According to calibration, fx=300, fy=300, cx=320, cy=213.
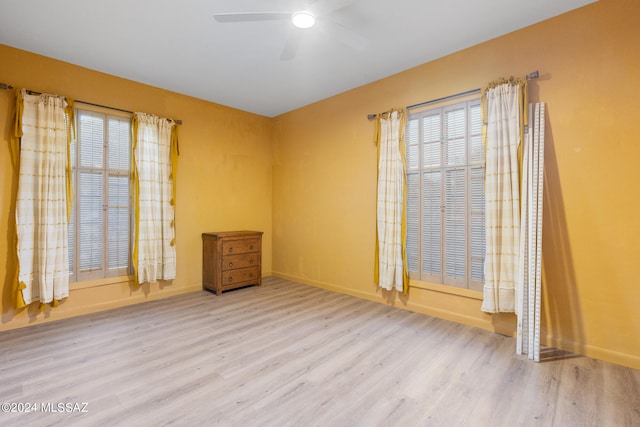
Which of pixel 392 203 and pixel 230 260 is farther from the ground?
pixel 392 203

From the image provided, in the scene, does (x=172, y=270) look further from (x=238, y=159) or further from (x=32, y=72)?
(x=32, y=72)

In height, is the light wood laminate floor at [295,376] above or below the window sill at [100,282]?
below

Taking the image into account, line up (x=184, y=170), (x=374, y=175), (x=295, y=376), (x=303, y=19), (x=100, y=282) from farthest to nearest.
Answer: (x=184, y=170) < (x=374, y=175) < (x=100, y=282) < (x=303, y=19) < (x=295, y=376)

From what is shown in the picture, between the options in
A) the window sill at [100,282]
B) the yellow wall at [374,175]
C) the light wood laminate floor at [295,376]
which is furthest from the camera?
the window sill at [100,282]

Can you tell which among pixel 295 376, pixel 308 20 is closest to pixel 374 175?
pixel 308 20

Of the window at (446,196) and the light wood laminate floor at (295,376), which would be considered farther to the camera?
the window at (446,196)

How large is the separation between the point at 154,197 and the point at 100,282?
116 centimetres

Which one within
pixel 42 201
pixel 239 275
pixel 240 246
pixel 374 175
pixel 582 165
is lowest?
pixel 239 275

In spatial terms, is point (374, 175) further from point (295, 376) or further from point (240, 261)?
→ point (295, 376)

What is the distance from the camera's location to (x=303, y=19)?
248 centimetres

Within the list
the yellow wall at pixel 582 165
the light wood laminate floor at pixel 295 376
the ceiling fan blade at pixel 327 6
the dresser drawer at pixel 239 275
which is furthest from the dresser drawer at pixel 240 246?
the ceiling fan blade at pixel 327 6

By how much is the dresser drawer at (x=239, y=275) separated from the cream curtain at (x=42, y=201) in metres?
1.71

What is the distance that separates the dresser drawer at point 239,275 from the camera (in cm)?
421

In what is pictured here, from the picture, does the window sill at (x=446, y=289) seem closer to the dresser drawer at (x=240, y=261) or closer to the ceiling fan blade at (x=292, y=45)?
the dresser drawer at (x=240, y=261)
